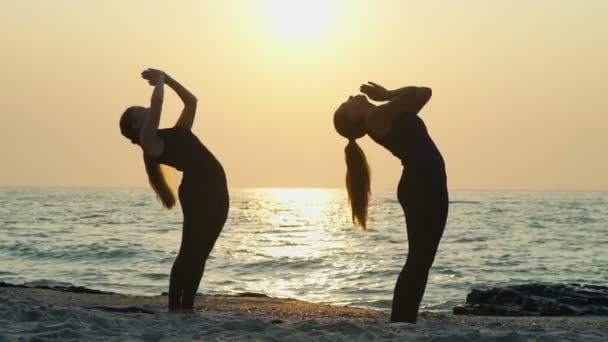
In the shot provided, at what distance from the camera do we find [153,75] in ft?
20.6

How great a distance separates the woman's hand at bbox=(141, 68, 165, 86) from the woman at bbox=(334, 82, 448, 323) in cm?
147

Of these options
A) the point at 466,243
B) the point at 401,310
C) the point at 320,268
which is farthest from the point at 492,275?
the point at 401,310

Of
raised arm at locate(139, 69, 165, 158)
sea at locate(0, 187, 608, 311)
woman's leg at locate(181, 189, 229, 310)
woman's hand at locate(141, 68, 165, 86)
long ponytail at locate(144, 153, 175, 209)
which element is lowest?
sea at locate(0, 187, 608, 311)

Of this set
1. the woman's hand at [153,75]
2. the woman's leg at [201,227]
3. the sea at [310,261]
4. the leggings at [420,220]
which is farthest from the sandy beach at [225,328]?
the sea at [310,261]

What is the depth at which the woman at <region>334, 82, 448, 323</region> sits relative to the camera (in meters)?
5.61

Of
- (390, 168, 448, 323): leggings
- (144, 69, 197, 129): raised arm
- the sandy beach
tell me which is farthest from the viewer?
(144, 69, 197, 129): raised arm

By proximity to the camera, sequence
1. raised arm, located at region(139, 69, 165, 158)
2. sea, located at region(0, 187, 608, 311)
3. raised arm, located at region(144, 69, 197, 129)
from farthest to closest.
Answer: sea, located at region(0, 187, 608, 311) < raised arm, located at region(144, 69, 197, 129) < raised arm, located at region(139, 69, 165, 158)

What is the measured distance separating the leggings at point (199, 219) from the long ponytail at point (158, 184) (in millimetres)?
93

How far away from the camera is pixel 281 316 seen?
6664 millimetres

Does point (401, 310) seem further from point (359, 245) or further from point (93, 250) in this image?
point (359, 245)

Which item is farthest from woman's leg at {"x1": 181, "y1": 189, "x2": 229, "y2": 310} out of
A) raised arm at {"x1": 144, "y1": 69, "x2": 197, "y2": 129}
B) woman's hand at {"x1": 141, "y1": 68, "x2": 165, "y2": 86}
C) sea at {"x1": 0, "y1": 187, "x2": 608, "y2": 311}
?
sea at {"x1": 0, "y1": 187, "x2": 608, "y2": 311}

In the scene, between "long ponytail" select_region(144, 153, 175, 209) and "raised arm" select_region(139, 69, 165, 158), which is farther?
"long ponytail" select_region(144, 153, 175, 209)

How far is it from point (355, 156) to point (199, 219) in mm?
1264

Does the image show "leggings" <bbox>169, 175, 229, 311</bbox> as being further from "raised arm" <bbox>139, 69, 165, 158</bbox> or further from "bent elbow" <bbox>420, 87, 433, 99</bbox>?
"bent elbow" <bbox>420, 87, 433, 99</bbox>
